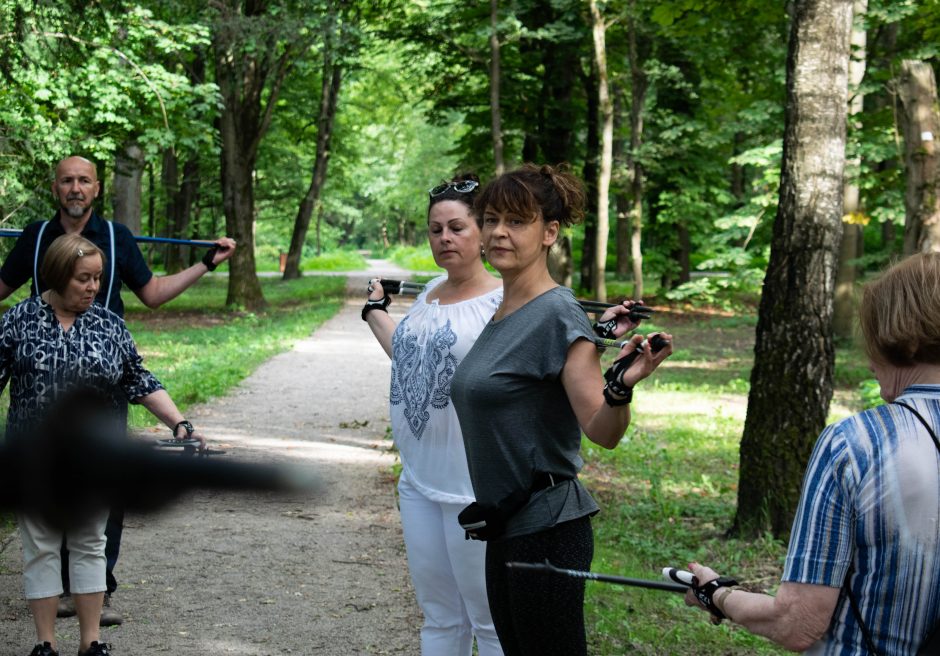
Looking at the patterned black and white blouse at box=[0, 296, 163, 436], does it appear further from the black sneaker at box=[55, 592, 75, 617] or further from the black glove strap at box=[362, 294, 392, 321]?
the black sneaker at box=[55, 592, 75, 617]

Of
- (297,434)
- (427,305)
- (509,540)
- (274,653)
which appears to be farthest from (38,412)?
(297,434)

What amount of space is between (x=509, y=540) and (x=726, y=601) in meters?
0.88

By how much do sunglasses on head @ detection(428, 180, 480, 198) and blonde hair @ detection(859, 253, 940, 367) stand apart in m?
2.01

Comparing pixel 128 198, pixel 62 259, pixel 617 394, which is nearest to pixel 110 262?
pixel 62 259

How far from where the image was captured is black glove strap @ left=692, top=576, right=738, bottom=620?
6.82 feet

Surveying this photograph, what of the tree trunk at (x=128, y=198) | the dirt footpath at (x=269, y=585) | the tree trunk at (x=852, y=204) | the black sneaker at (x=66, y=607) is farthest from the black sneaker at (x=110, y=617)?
the tree trunk at (x=128, y=198)

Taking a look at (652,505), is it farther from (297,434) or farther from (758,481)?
(297,434)

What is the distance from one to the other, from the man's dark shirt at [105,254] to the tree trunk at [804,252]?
368 cm

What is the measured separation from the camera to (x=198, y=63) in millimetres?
26641

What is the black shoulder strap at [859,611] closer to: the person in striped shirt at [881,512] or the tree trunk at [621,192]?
the person in striped shirt at [881,512]

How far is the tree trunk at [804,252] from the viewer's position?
6273mm

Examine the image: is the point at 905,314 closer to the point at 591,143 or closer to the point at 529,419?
the point at 529,419

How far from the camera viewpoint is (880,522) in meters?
1.82

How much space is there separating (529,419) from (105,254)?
2.55 m
